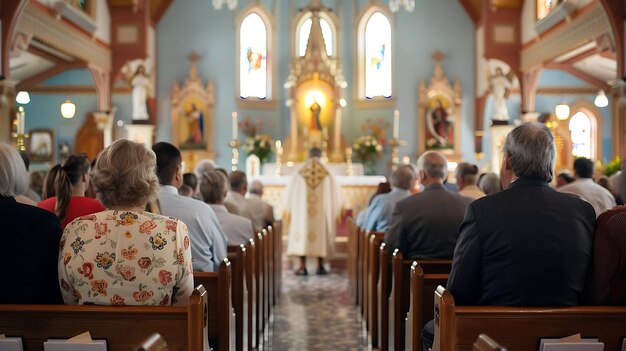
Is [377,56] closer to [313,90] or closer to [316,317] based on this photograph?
[313,90]

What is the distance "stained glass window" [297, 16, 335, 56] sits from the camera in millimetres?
19406

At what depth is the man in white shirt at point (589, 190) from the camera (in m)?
6.80

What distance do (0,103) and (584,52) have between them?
1168 centimetres

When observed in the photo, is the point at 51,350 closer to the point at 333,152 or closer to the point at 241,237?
the point at 241,237

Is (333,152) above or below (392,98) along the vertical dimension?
below

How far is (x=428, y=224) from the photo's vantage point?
4.92m

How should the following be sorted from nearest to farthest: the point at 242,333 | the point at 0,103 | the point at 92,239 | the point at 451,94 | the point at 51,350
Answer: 1. the point at 51,350
2. the point at 92,239
3. the point at 242,333
4. the point at 0,103
5. the point at 451,94

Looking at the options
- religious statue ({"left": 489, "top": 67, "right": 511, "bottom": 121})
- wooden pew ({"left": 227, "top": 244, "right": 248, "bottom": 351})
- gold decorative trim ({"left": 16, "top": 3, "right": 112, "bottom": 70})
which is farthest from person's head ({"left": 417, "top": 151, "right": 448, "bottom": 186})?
religious statue ({"left": 489, "top": 67, "right": 511, "bottom": 121})

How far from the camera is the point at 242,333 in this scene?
→ 5.12 metres

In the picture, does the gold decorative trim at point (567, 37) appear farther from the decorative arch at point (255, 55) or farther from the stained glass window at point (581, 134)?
the decorative arch at point (255, 55)

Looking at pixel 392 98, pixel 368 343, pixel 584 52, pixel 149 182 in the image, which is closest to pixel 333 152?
pixel 392 98

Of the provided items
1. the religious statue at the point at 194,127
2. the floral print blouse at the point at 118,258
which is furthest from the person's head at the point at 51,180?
the religious statue at the point at 194,127

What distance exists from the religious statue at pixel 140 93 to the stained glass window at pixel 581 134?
10572mm

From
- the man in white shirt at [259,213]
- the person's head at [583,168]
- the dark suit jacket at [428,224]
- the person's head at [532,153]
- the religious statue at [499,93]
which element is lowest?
the man in white shirt at [259,213]
